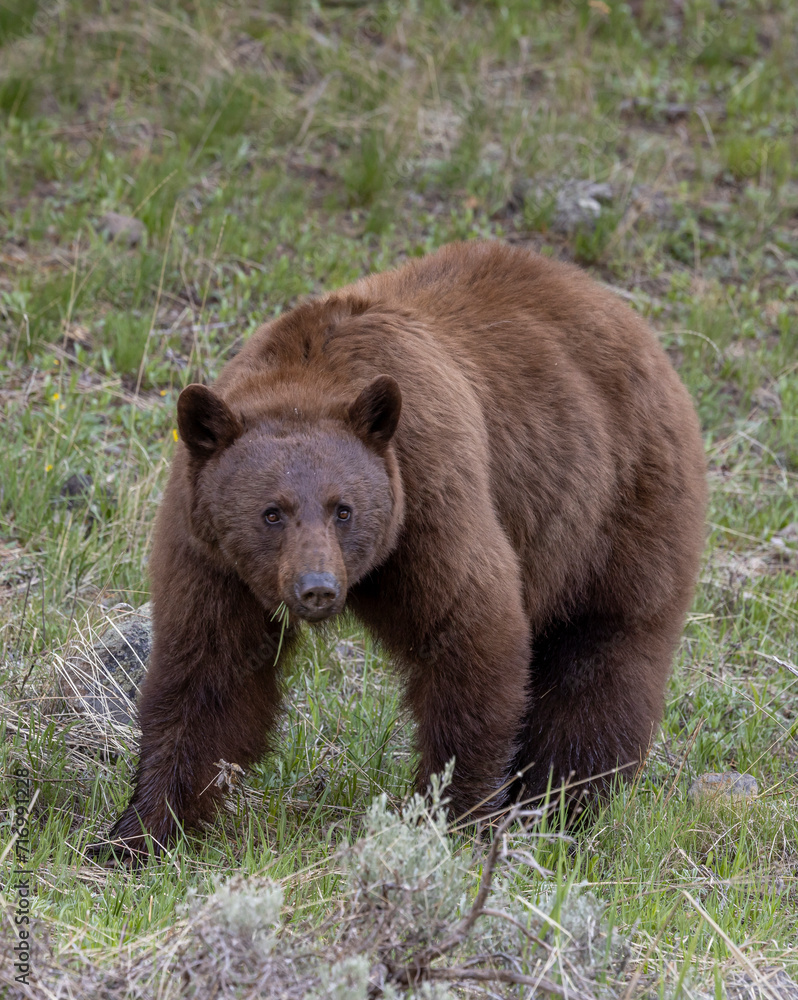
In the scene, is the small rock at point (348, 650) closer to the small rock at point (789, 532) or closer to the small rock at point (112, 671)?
the small rock at point (112, 671)

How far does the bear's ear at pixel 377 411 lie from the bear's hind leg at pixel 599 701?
1.42m

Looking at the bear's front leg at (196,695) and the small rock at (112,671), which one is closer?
the bear's front leg at (196,695)

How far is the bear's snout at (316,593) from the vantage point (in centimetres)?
321

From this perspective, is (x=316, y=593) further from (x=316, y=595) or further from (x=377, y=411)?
(x=377, y=411)

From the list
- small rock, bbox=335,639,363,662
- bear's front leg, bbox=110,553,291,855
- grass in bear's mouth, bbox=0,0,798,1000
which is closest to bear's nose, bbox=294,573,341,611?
bear's front leg, bbox=110,553,291,855

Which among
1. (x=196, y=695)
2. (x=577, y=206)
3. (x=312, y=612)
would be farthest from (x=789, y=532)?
(x=312, y=612)

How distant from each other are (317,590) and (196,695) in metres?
0.77

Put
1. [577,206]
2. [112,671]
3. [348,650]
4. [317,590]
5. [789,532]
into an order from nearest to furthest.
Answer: [317,590] < [112,671] < [348,650] < [789,532] < [577,206]

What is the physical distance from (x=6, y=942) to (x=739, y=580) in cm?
438

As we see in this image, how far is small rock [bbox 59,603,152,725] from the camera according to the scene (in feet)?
14.4

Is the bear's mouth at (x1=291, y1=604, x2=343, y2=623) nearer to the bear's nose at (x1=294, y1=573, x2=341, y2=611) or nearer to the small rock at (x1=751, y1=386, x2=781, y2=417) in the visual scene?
the bear's nose at (x1=294, y1=573, x2=341, y2=611)

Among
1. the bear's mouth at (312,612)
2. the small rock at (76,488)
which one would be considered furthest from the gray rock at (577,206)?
the bear's mouth at (312,612)

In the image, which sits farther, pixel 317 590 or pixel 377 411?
pixel 377 411

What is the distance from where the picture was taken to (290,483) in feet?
11.2
